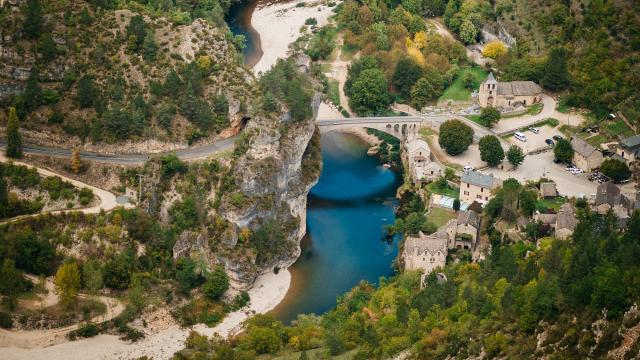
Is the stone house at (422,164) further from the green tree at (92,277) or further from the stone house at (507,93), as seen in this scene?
the green tree at (92,277)

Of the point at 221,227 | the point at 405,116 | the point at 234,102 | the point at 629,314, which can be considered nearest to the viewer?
the point at 629,314

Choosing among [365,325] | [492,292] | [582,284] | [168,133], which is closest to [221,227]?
[168,133]

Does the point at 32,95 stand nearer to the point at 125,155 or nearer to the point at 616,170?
the point at 125,155

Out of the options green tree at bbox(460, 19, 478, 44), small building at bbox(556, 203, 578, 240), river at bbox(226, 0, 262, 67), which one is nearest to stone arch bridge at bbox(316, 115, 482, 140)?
green tree at bbox(460, 19, 478, 44)

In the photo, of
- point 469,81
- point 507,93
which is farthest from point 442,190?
point 469,81

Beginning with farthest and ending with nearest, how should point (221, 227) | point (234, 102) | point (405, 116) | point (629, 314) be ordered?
1. point (405, 116)
2. point (234, 102)
3. point (221, 227)
4. point (629, 314)

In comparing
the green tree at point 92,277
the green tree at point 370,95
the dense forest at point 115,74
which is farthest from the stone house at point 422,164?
the green tree at point 92,277

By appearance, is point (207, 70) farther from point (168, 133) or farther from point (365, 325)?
point (365, 325)
